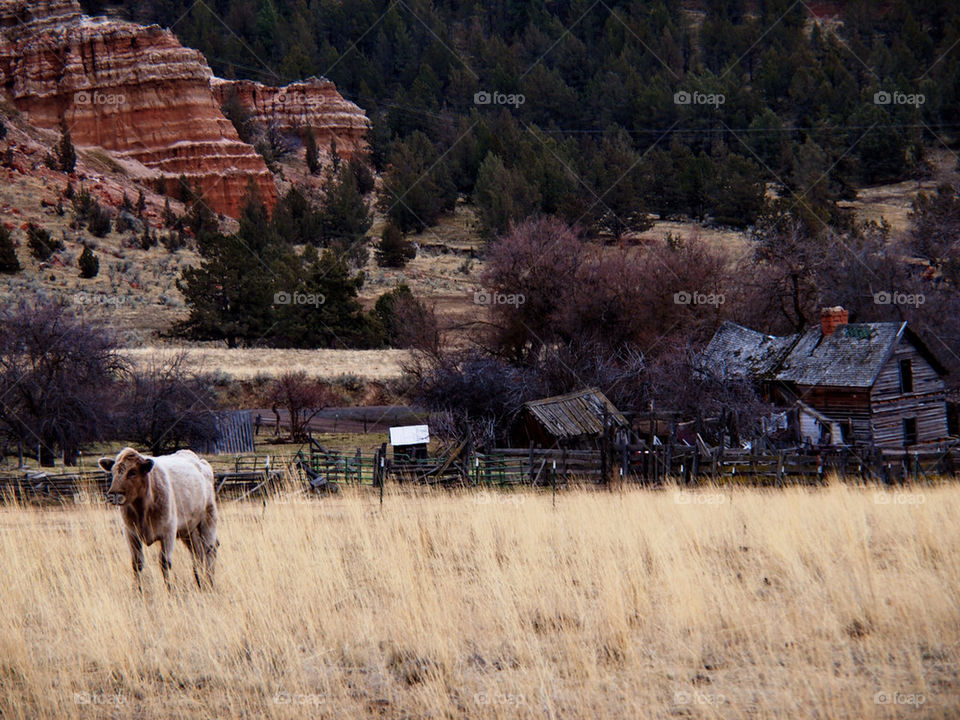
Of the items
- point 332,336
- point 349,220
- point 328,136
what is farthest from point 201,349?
point 328,136

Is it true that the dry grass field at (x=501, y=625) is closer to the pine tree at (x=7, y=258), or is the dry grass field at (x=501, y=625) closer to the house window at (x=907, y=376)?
the house window at (x=907, y=376)

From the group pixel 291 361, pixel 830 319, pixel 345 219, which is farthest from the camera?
pixel 345 219

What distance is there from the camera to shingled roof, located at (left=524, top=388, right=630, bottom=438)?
82.9ft

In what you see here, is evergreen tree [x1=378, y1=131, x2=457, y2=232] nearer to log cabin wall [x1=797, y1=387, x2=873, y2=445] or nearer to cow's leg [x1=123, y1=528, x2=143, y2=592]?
log cabin wall [x1=797, y1=387, x2=873, y2=445]

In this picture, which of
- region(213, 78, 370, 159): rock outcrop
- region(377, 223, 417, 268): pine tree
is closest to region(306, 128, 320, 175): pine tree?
region(213, 78, 370, 159): rock outcrop

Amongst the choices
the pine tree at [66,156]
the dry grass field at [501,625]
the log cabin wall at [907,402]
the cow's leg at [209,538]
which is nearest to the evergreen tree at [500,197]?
the pine tree at [66,156]

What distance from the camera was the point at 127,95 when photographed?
8675 centimetres

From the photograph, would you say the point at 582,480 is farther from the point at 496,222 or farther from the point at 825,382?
the point at 496,222

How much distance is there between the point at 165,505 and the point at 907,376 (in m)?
27.7

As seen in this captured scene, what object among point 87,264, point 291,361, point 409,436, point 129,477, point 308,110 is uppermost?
point 308,110

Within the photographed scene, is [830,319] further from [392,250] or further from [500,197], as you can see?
[392,250]

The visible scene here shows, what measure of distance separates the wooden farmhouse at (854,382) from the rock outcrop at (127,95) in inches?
2399

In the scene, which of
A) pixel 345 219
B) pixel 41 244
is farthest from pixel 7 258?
pixel 345 219

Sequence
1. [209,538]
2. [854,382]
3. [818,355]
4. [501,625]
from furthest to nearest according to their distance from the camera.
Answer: [818,355], [854,382], [209,538], [501,625]
